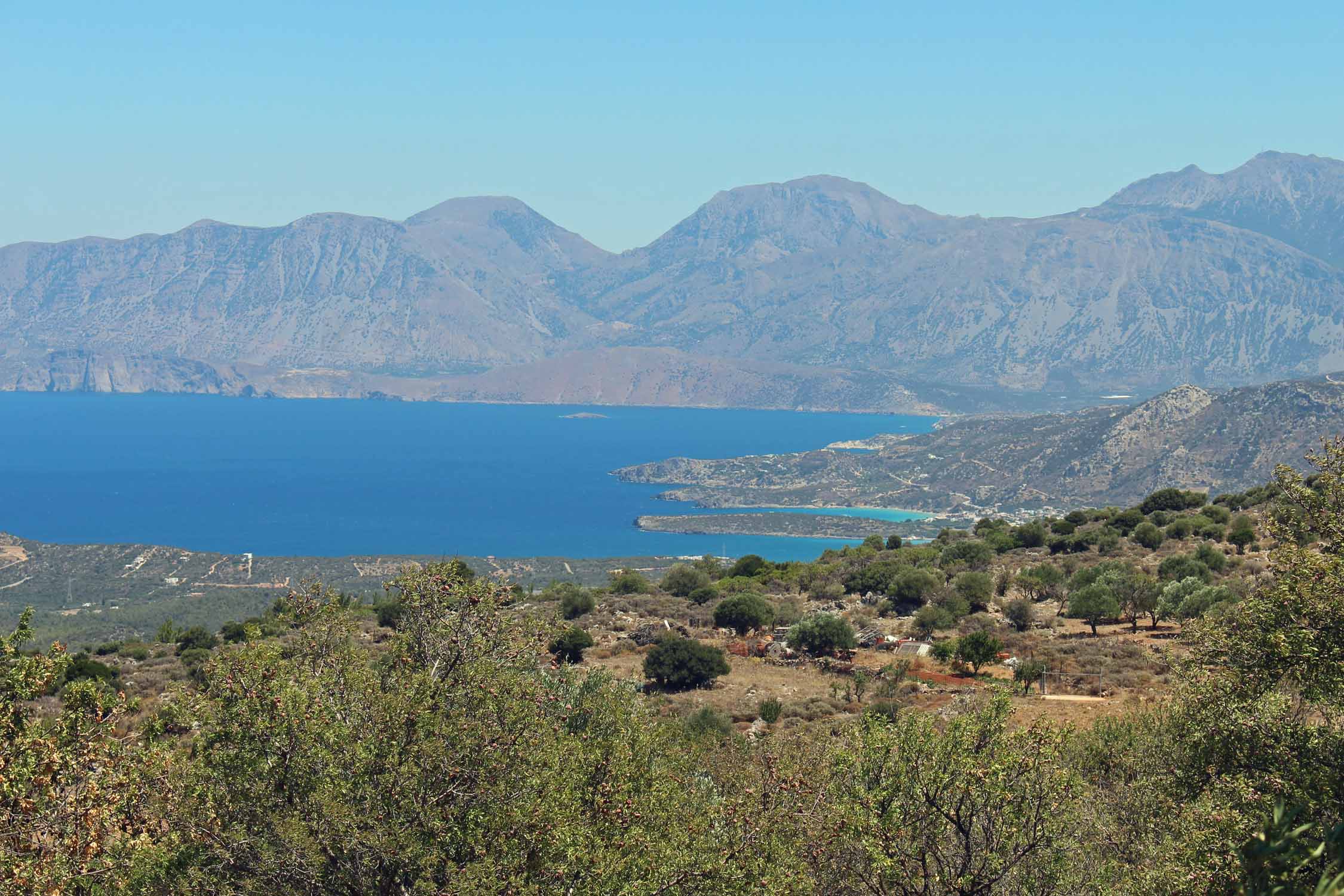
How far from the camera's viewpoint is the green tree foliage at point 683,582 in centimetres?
5234

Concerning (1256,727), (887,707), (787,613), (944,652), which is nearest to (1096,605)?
(944,652)

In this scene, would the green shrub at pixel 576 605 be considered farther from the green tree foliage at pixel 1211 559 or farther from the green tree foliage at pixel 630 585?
the green tree foliage at pixel 1211 559

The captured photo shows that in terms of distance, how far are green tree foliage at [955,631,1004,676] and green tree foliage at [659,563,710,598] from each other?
19024 mm

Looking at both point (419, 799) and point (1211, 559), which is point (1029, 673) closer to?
point (1211, 559)

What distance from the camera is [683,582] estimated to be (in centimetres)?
5319

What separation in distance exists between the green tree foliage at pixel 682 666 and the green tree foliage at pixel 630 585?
19.7m

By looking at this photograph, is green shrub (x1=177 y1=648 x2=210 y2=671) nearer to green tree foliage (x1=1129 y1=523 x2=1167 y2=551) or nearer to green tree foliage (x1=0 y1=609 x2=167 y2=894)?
green tree foliage (x1=0 y1=609 x2=167 y2=894)

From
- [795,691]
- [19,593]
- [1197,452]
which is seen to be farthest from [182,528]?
[795,691]

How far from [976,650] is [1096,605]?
5764 millimetres

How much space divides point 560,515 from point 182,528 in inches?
2255

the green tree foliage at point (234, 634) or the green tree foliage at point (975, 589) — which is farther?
the green tree foliage at point (975, 589)

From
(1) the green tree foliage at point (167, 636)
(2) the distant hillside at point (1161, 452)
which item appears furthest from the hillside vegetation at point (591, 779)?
(2) the distant hillside at point (1161, 452)

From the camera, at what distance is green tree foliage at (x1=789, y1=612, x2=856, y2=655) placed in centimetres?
3628

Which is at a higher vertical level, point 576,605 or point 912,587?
point 912,587
